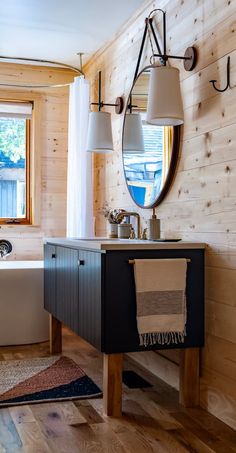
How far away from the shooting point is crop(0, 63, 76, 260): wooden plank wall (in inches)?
196

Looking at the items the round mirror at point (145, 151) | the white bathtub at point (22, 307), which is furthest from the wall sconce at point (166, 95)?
the white bathtub at point (22, 307)

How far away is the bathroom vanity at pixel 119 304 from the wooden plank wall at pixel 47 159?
2102mm

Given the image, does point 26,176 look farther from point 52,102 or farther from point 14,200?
point 52,102

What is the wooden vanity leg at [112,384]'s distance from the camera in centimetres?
259

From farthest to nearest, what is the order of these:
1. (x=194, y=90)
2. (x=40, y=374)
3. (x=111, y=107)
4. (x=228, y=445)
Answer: (x=111, y=107) < (x=40, y=374) < (x=194, y=90) < (x=228, y=445)

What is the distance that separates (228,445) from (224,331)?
0.52 meters

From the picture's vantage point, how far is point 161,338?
8.64ft

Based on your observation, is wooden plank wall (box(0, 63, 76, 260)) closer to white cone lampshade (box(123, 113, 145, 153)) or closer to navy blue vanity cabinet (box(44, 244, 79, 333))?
navy blue vanity cabinet (box(44, 244, 79, 333))

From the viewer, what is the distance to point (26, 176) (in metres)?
5.10

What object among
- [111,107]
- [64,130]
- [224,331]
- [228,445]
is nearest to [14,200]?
[64,130]

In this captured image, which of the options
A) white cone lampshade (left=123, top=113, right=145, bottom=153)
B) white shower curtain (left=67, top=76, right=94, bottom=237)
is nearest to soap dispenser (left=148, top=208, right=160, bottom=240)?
white cone lampshade (left=123, top=113, right=145, bottom=153)

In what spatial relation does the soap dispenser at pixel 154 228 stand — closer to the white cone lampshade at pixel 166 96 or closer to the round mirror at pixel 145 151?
the round mirror at pixel 145 151

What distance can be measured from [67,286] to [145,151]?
0.98 metres

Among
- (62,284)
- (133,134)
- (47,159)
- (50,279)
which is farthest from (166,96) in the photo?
(47,159)
